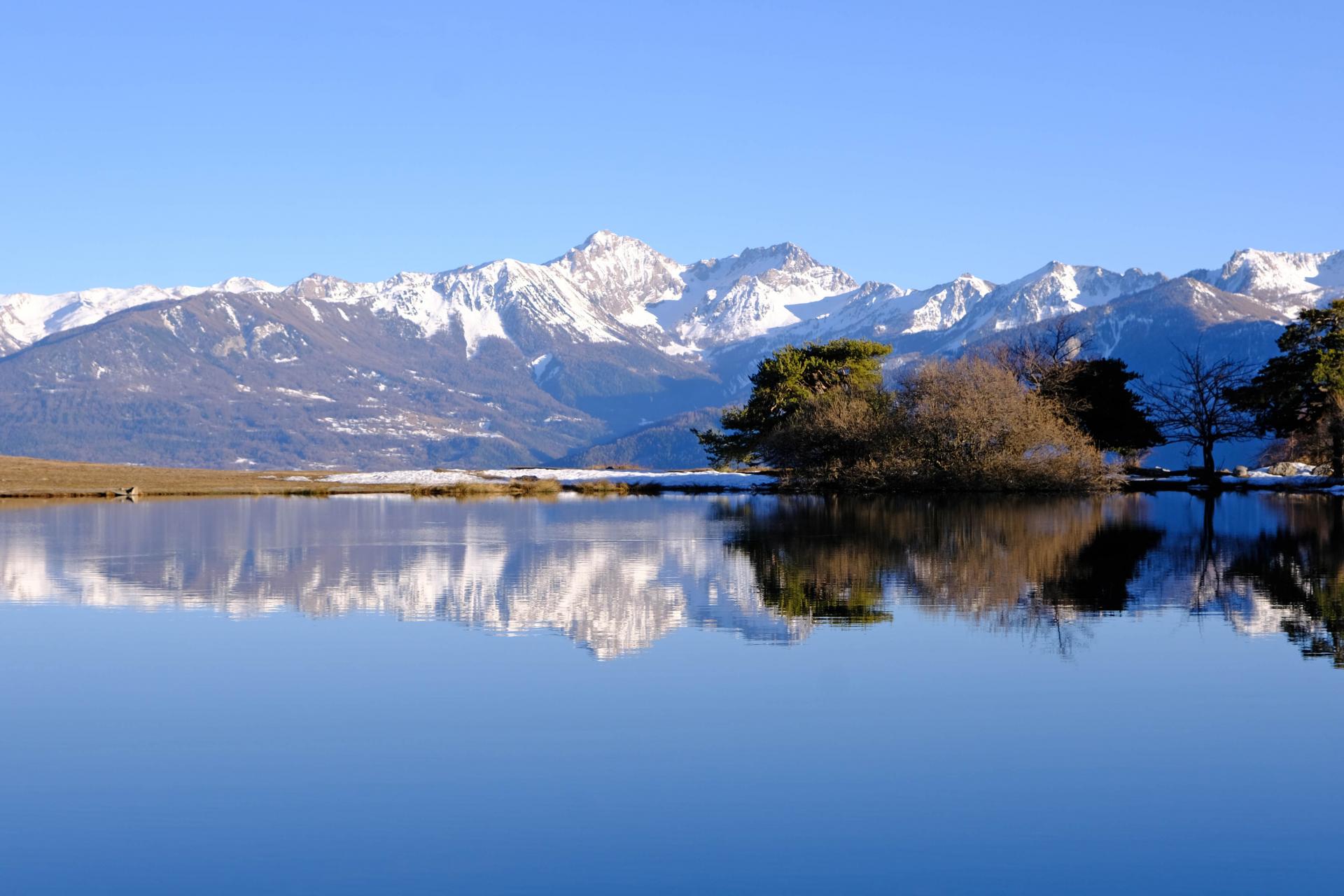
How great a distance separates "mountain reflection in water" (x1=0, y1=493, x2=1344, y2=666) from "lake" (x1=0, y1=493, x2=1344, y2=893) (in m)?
0.23

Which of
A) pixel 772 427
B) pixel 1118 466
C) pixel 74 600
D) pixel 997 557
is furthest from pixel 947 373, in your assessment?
pixel 74 600

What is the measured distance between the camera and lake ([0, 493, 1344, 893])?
492 inches

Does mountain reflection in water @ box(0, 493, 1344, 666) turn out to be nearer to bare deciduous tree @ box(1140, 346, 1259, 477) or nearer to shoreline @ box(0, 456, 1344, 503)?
shoreline @ box(0, 456, 1344, 503)

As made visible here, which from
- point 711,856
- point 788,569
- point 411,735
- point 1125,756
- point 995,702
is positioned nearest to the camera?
point 711,856

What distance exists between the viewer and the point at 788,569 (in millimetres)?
35906

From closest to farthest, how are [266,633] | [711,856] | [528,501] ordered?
1. [711,856]
2. [266,633]
3. [528,501]

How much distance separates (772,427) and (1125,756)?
86427 mm

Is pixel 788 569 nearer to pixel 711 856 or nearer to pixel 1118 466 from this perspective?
pixel 711 856

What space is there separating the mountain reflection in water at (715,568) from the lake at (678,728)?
0.23 metres

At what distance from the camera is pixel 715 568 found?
1470 inches

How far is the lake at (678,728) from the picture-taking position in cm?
1251

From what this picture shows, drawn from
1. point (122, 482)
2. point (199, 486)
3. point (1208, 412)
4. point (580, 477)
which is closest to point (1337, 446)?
point (1208, 412)

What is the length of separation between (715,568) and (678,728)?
20073 millimetres

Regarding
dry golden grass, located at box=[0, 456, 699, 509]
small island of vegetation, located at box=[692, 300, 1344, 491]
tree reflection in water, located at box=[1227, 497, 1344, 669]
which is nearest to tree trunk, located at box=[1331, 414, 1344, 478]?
small island of vegetation, located at box=[692, 300, 1344, 491]
